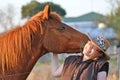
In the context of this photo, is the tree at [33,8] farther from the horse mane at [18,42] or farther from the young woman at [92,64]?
the young woman at [92,64]

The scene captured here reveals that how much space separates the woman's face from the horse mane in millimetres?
665

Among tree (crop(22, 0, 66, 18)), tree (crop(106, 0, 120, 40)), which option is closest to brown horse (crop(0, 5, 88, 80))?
tree (crop(22, 0, 66, 18))

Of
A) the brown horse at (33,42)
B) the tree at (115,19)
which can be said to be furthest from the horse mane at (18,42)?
the tree at (115,19)

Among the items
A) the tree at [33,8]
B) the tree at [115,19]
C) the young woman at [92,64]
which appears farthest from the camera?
the tree at [115,19]

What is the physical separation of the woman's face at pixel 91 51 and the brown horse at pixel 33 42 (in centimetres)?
46

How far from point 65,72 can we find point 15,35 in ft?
2.47

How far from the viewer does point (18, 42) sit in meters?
5.58

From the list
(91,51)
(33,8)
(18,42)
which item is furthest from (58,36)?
(33,8)

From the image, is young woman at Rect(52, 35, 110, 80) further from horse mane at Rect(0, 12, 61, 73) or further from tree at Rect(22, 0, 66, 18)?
tree at Rect(22, 0, 66, 18)

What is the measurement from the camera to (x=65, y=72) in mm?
5566

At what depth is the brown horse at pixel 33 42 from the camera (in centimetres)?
552

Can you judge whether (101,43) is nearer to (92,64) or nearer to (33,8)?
(92,64)

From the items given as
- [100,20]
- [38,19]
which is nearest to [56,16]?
[38,19]

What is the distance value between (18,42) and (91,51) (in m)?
0.90
